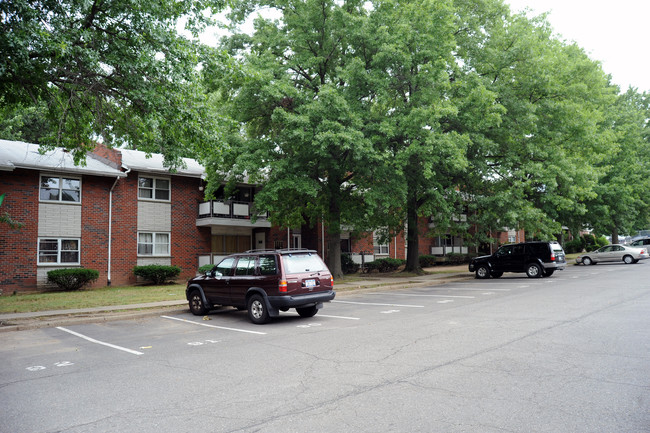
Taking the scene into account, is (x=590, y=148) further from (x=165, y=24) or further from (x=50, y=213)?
(x=50, y=213)

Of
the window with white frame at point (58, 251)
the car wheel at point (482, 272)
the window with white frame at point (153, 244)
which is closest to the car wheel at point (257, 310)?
the window with white frame at point (58, 251)

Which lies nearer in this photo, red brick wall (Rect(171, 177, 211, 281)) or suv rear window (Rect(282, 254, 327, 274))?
suv rear window (Rect(282, 254, 327, 274))

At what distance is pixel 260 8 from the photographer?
76.2ft

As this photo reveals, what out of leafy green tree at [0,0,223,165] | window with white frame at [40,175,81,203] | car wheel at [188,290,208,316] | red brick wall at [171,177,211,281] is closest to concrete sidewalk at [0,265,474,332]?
car wheel at [188,290,208,316]

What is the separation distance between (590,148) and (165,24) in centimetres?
2387

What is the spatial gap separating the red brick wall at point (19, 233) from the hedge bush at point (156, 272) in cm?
452

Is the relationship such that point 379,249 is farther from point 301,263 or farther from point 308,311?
point 301,263

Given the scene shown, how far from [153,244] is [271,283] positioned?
1664cm

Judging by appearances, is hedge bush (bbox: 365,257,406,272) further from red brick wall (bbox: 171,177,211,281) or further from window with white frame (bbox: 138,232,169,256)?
window with white frame (bbox: 138,232,169,256)

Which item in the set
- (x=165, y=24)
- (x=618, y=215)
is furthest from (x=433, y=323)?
(x=618, y=215)

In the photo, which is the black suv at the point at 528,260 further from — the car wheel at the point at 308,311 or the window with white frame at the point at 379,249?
the car wheel at the point at 308,311

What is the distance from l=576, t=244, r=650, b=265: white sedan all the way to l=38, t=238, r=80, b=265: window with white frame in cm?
3346

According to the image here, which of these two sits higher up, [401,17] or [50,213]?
[401,17]

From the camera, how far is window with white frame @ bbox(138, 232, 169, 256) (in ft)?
81.5
